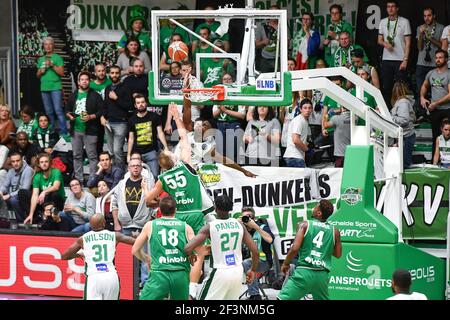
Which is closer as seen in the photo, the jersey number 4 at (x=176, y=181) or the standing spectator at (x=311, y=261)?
the standing spectator at (x=311, y=261)

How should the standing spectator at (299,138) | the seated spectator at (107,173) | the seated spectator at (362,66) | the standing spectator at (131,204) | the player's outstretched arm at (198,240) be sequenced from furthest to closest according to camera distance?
1. the seated spectator at (362,66)
2. the seated spectator at (107,173)
3. the standing spectator at (299,138)
4. the standing spectator at (131,204)
5. the player's outstretched arm at (198,240)

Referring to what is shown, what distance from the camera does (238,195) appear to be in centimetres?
2114

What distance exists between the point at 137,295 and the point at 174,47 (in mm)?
3978

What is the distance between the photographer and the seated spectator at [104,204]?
21125mm

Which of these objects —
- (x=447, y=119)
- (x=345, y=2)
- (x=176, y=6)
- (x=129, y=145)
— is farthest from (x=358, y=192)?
(x=176, y=6)

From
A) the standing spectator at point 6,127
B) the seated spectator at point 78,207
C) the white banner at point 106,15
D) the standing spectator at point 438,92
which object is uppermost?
the white banner at point 106,15

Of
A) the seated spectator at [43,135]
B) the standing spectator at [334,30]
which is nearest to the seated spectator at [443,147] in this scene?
the standing spectator at [334,30]

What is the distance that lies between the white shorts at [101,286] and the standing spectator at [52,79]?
310 inches

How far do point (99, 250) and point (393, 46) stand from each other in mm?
8260

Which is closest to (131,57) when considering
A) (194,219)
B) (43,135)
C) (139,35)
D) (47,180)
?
(139,35)

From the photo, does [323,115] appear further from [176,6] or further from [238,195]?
[176,6]

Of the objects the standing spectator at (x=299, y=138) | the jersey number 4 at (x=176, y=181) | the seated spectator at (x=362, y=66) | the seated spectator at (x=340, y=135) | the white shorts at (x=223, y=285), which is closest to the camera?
the white shorts at (x=223, y=285)

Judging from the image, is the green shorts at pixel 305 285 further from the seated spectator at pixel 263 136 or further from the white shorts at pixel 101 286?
the seated spectator at pixel 263 136

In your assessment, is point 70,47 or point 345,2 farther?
point 70,47
